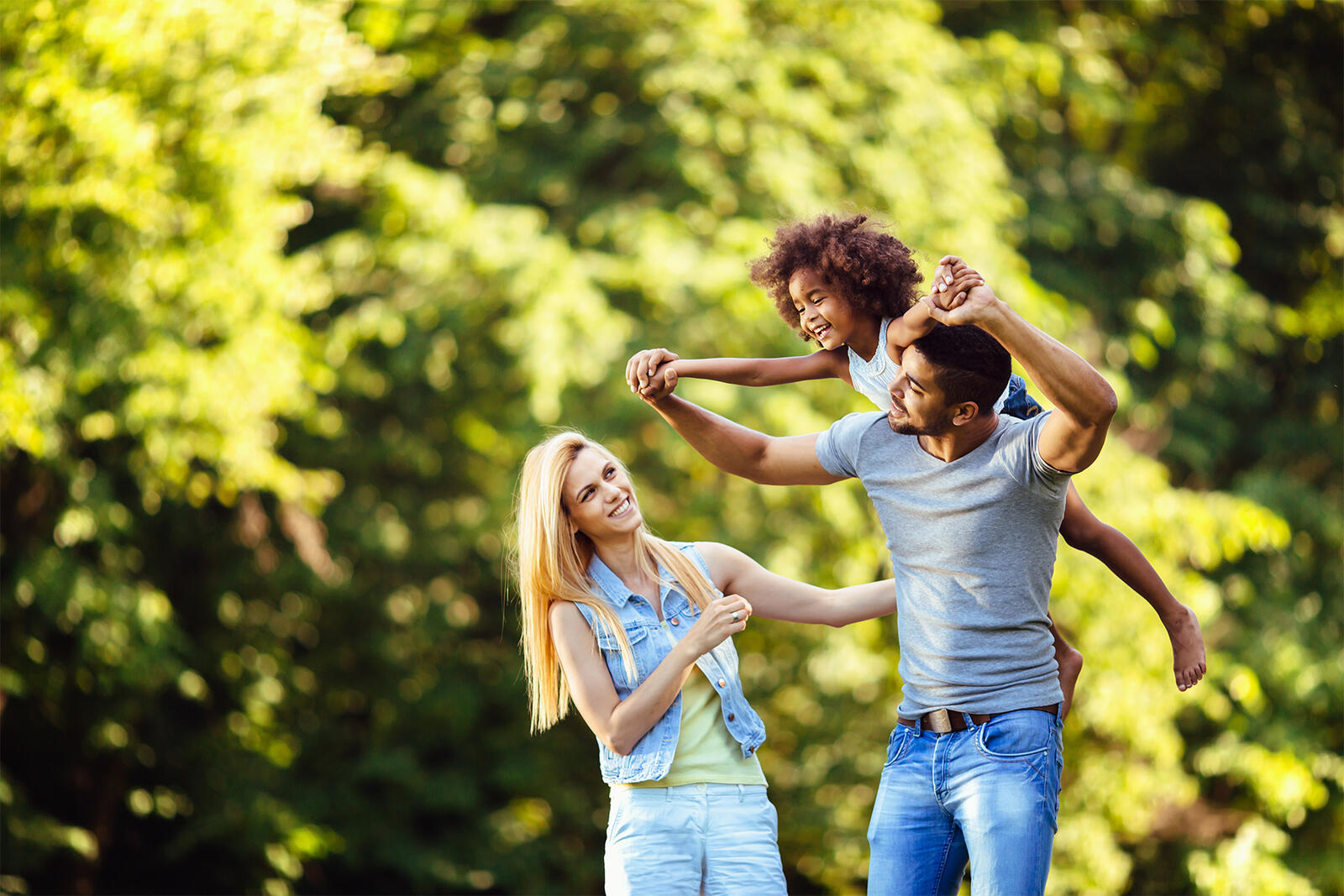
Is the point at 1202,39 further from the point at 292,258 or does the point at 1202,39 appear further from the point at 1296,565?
the point at 292,258

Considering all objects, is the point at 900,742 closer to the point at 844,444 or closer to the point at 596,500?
the point at 844,444

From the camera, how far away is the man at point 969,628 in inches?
78.5

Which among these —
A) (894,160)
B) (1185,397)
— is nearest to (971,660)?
(894,160)

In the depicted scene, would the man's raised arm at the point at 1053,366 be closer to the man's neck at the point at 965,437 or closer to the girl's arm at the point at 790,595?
the man's neck at the point at 965,437

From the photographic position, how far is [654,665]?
90.0 inches

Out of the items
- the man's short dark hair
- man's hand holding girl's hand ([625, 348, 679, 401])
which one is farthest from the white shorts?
the man's short dark hair

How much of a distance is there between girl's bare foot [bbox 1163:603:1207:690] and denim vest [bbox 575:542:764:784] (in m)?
0.77

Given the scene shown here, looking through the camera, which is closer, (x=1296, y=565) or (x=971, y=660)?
(x=971, y=660)

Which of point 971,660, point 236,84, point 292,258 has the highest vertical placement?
point 971,660

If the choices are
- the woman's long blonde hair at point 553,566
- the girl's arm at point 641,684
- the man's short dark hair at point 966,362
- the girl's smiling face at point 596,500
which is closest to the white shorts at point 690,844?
the girl's arm at point 641,684

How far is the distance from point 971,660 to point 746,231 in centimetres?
421

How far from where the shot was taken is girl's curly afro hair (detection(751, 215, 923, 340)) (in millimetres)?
2238

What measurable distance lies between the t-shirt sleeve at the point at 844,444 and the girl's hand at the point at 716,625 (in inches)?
13.2

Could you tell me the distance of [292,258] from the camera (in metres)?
6.74
